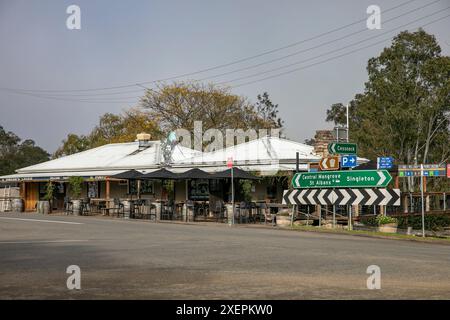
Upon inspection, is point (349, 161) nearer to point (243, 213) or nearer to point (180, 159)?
point (243, 213)

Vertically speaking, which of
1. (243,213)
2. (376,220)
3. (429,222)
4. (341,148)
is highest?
(341,148)

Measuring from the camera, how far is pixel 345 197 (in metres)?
22.4

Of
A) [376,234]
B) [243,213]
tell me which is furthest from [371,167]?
[376,234]

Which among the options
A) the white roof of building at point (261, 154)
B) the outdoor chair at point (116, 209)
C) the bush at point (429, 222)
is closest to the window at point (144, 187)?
the white roof of building at point (261, 154)

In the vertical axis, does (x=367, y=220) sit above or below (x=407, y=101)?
below

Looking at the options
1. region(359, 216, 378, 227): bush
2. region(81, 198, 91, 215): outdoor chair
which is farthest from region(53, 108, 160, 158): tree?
region(359, 216, 378, 227): bush

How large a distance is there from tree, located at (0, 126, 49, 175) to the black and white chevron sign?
6145 centimetres

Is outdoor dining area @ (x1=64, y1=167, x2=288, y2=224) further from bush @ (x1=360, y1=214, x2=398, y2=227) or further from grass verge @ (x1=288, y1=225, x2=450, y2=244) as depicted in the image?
grass verge @ (x1=288, y1=225, x2=450, y2=244)

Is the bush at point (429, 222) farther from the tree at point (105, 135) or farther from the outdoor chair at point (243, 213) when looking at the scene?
the tree at point (105, 135)

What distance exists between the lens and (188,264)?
10633mm

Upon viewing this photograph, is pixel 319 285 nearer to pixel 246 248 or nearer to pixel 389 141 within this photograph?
pixel 246 248

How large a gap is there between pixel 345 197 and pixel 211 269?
523 inches
